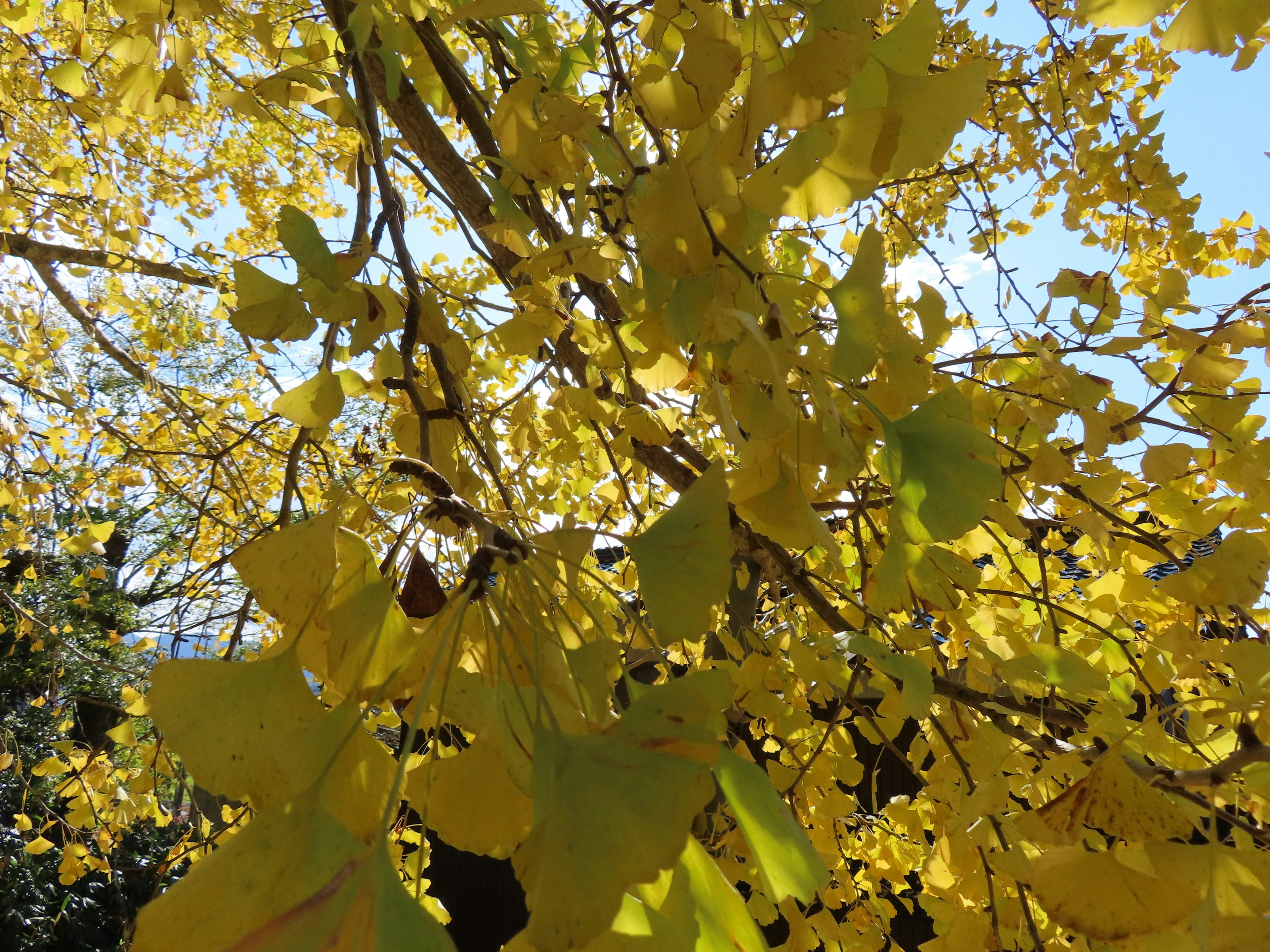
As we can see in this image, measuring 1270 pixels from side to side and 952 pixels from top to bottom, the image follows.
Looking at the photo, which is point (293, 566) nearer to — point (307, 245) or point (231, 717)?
point (231, 717)

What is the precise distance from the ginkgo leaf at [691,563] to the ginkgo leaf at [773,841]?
0.22ft

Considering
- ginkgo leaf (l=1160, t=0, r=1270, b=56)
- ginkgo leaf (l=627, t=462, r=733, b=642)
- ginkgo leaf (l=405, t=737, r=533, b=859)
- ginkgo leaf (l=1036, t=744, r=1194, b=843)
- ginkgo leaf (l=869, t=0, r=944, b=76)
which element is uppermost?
ginkgo leaf (l=869, t=0, r=944, b=76)

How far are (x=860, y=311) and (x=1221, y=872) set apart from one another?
0.33m

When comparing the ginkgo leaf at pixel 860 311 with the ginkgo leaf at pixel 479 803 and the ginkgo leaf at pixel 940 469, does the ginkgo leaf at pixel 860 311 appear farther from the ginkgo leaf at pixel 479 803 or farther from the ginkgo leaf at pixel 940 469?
the ginkgo leaf at pixel 479 803

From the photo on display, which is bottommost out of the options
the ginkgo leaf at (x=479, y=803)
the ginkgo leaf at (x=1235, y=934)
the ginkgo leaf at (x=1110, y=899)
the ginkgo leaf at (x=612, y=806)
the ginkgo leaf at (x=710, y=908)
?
the ginkgo leaf at (x=1235, y=934)

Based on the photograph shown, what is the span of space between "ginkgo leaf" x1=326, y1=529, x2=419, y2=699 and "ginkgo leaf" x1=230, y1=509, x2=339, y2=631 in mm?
13

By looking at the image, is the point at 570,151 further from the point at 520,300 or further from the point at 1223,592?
the point at 1223,592

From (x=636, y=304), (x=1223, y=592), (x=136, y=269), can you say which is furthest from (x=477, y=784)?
(x=136, y=269)

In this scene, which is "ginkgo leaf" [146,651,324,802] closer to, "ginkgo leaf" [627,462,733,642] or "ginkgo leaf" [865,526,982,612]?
"ginkgo leaf" [627,462,733,642]

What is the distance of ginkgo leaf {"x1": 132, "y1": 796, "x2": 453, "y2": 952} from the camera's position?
224 millimetres

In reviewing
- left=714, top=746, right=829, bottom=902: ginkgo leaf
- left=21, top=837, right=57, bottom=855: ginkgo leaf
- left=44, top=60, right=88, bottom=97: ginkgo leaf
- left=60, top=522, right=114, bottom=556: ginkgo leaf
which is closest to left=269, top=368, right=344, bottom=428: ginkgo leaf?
left=714, top=746, right=829, bottom=902: ginkgo leaf

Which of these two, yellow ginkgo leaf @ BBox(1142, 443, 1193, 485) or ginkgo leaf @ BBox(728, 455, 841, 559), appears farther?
yellow ginkgo leaf @ BBox(1142, 443, 1193, 485)

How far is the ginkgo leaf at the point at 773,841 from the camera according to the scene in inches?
11.6

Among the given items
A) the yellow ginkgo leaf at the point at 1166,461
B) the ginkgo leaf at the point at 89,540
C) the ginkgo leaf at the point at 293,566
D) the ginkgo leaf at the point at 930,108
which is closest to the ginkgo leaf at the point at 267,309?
the ginkgo leaf at the point at 293,566
